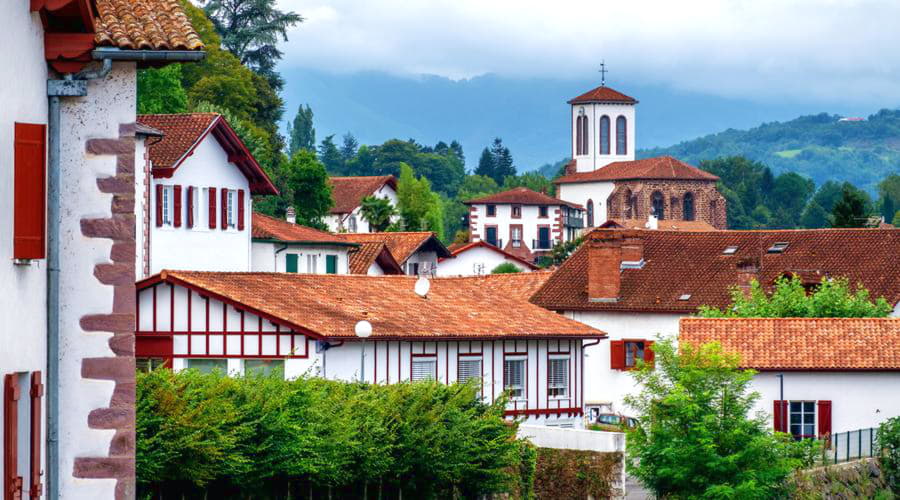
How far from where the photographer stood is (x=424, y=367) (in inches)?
1640

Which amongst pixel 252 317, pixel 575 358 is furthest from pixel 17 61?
pixel 575 358

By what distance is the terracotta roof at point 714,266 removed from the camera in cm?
6744

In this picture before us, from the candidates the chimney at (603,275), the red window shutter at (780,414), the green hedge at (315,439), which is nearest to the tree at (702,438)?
the red window shutter at (780,414)

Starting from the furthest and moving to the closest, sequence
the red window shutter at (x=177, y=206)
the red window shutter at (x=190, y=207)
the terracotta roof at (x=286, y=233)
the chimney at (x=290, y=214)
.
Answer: the chimney at (x=290, y=214) → the terracotta roof at (x=286, y=233) → the red window shutter at (x=190, y=207) → the red window shutter at (x=177, y=206)

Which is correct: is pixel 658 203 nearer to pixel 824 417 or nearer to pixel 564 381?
pixel 824 417

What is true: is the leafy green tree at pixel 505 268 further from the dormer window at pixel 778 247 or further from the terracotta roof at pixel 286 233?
the dormer window at pixel 778 247

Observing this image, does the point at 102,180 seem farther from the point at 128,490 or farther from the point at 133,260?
the point at 128,490

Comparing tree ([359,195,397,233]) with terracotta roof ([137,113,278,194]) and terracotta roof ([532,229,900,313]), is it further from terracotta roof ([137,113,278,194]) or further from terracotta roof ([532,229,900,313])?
terracotta roof ([137,113,278,194])

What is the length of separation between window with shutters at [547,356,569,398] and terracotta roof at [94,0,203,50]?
29.9m

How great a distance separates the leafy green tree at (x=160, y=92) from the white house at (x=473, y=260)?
36556 millimetres

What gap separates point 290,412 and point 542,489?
32.8 ft

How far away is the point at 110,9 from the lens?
16297mm

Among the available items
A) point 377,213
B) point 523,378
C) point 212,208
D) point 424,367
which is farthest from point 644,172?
point 424,367

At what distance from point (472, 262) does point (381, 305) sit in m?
72.7
